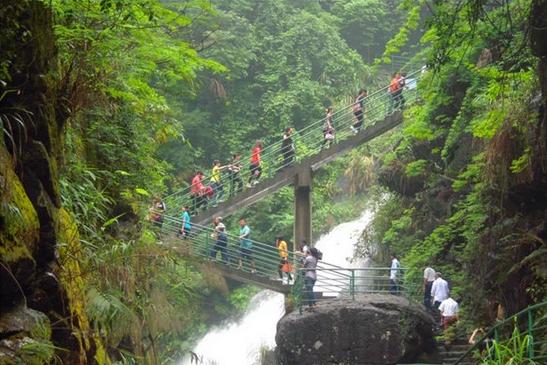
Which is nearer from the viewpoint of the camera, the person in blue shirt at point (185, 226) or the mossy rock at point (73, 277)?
the mossy rock at point (73, 277)

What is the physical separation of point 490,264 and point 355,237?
43.5 ft

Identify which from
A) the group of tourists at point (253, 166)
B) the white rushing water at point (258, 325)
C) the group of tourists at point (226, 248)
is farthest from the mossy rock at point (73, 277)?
the white rushing water at point (258, 325)

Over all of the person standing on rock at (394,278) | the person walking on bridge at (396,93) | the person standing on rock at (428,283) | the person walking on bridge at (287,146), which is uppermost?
the person walking on bridge at (396,93)

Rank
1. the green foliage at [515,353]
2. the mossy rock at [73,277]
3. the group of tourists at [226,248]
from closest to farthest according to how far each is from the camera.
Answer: the mossy rock at [73,277] < the green foliage at [515,353] < the group of tourists at [226,248]

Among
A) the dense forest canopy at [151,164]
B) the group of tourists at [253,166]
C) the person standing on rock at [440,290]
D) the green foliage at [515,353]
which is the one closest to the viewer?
the dense forest canopy at [151,164]

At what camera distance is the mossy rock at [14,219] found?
5.33 metres

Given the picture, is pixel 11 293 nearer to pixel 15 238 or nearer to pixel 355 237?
pixel 15 238

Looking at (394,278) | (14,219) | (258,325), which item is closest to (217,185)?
(394,278)

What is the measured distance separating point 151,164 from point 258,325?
1628 centimetres

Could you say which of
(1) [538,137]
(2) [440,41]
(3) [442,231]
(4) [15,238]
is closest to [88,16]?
(4) [15,238]

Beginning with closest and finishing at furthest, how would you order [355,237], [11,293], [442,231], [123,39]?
[11,293]
[123,39]
[442,231]
[355,237]

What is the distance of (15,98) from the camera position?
6230 mm

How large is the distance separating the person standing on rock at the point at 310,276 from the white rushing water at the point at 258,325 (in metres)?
6.00

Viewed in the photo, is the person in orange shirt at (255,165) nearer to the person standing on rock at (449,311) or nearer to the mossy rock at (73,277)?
the person standing on rock at (449,311)
